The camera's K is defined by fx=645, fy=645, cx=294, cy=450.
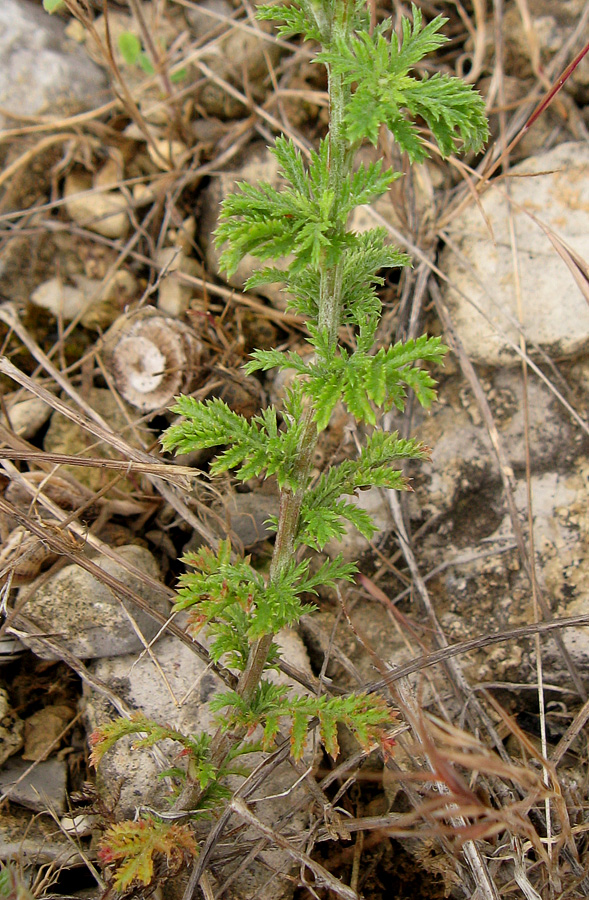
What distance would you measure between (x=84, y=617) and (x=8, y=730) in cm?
55

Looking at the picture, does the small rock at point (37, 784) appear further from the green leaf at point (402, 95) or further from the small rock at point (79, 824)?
the green leaf at point (402, 95)

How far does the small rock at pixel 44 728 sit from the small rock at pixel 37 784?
5cm

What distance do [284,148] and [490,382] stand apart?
1.98m

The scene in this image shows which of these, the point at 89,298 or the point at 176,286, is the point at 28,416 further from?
the point at 176,286

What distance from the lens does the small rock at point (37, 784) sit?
266 centimetres

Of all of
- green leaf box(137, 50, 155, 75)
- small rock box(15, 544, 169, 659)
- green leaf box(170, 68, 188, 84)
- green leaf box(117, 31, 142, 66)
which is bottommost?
small rock box(15, 544, 169, 659)

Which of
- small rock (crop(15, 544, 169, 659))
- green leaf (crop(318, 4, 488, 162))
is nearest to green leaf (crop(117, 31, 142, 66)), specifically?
green leaf (crop(318, 4, 488, 162))

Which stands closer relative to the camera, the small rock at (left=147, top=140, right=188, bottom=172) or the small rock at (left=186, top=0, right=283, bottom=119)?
the small rock at (left=147, top=140, right=188, bottom=172)

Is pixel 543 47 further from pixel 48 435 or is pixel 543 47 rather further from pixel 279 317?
pixel 48 435

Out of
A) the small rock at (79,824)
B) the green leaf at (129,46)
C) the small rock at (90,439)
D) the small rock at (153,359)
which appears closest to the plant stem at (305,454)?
the small rock at (79,824)

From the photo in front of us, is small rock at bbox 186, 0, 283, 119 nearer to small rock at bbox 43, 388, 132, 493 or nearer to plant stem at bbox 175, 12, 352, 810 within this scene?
small rock at bbox 43, 388, 132, 493

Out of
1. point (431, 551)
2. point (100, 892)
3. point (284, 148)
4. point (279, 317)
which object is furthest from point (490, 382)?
point (100, 892)

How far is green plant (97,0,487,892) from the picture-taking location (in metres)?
1.67

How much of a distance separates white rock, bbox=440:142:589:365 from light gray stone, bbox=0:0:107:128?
2.61 meters
